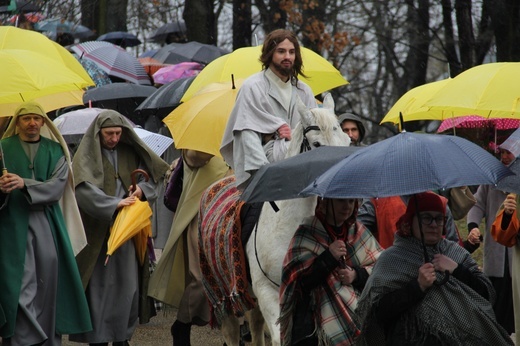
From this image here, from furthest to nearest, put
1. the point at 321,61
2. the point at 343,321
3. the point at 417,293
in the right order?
the point at 321,61 < the point at 343,321 < the point at 417,293

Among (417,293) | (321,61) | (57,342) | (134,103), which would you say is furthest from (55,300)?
(134,103)

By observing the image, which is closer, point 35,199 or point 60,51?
point 35,199

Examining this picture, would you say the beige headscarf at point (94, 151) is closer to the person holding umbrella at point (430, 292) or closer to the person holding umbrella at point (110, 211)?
the person holding umbrella at point (110, 211)

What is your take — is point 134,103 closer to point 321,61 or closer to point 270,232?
point 321,61

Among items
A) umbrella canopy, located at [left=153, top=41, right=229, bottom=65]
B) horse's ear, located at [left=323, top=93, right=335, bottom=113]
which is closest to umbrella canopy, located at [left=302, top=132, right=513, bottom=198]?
horse's ear, located at [left=323, top=93, right=335, bottom=113]

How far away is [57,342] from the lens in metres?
9.80

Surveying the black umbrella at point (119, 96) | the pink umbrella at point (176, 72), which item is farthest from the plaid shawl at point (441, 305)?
the pink umbrella at point (176, 72)

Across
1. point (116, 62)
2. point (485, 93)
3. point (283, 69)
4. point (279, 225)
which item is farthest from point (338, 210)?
point (116, 62)

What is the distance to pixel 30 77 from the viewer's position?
31.0 ft

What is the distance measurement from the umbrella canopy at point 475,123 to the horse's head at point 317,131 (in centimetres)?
380

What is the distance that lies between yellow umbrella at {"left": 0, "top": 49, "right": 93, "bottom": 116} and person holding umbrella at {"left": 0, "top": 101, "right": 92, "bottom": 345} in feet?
0.57

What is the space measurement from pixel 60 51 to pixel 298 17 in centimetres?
1254

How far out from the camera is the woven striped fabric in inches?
347

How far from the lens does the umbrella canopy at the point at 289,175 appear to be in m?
6.73
